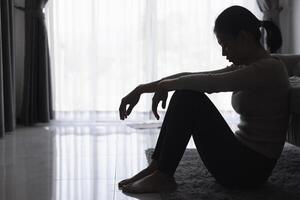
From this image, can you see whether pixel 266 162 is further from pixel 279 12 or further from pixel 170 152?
pixel 279 12

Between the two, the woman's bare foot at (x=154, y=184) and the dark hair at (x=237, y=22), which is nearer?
the dark hair at (x=237, y=22)

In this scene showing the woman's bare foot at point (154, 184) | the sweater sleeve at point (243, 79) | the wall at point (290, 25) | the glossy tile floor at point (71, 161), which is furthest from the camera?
the wall at point (290, 25)

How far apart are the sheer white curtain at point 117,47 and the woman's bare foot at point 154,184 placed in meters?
2.34

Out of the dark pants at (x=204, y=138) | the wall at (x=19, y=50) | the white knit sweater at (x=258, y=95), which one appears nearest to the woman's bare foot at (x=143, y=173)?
the dark pants at (x=204, y=138)

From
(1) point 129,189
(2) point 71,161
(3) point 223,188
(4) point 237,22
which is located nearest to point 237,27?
(4) point 237,22

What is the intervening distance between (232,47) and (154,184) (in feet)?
2.10

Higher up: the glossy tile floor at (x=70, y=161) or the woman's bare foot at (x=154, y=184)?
the woman's bare foot at (x=154, y=184)

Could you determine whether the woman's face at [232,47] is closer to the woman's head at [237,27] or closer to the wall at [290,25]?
the woman's head at [237,27]

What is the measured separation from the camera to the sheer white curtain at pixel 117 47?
4.10m

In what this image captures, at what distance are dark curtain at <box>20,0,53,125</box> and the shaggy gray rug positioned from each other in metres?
1.98

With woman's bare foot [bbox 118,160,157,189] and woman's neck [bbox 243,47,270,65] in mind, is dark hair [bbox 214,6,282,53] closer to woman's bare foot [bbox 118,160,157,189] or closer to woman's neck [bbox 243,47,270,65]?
woman's neck [bbox 243,47,270,65]

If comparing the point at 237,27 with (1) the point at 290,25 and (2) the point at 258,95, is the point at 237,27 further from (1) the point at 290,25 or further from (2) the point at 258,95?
(1) the point at 290,25

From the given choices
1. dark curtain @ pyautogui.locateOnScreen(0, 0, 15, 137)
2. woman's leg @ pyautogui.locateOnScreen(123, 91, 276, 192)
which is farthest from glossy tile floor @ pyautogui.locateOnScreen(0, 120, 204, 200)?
woman's leg @ pyautogui.locateOnScreen(123, 91, 276, 192)

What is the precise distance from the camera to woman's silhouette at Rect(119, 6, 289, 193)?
5.47 ft
